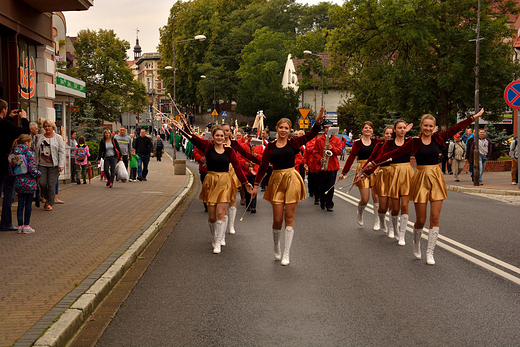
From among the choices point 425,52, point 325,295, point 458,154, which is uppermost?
point 425,52

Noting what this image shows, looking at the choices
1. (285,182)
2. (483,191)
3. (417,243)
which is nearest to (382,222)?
(417,243)

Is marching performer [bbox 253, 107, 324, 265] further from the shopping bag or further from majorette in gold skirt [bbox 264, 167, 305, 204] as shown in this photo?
the shopping bag

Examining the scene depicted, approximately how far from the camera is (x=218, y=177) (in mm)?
9117

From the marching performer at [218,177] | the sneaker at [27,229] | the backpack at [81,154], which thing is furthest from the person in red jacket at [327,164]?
the backpack at [81,154]

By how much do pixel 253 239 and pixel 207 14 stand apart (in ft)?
242

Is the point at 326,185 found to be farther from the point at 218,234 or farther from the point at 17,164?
the point at 17,164

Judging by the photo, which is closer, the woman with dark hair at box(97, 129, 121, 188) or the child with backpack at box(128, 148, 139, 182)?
the woman with dark hair at box(97, 129, 121, 188)

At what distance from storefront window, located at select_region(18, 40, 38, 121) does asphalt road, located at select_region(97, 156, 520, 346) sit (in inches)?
323

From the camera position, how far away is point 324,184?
15.3 metres

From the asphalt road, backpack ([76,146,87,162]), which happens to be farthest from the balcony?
the asphalt road

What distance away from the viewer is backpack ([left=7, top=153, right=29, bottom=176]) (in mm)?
10250

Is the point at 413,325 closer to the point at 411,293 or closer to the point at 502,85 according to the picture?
the point at 411,293

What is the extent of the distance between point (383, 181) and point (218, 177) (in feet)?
9.25

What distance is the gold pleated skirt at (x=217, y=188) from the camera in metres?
9.04
